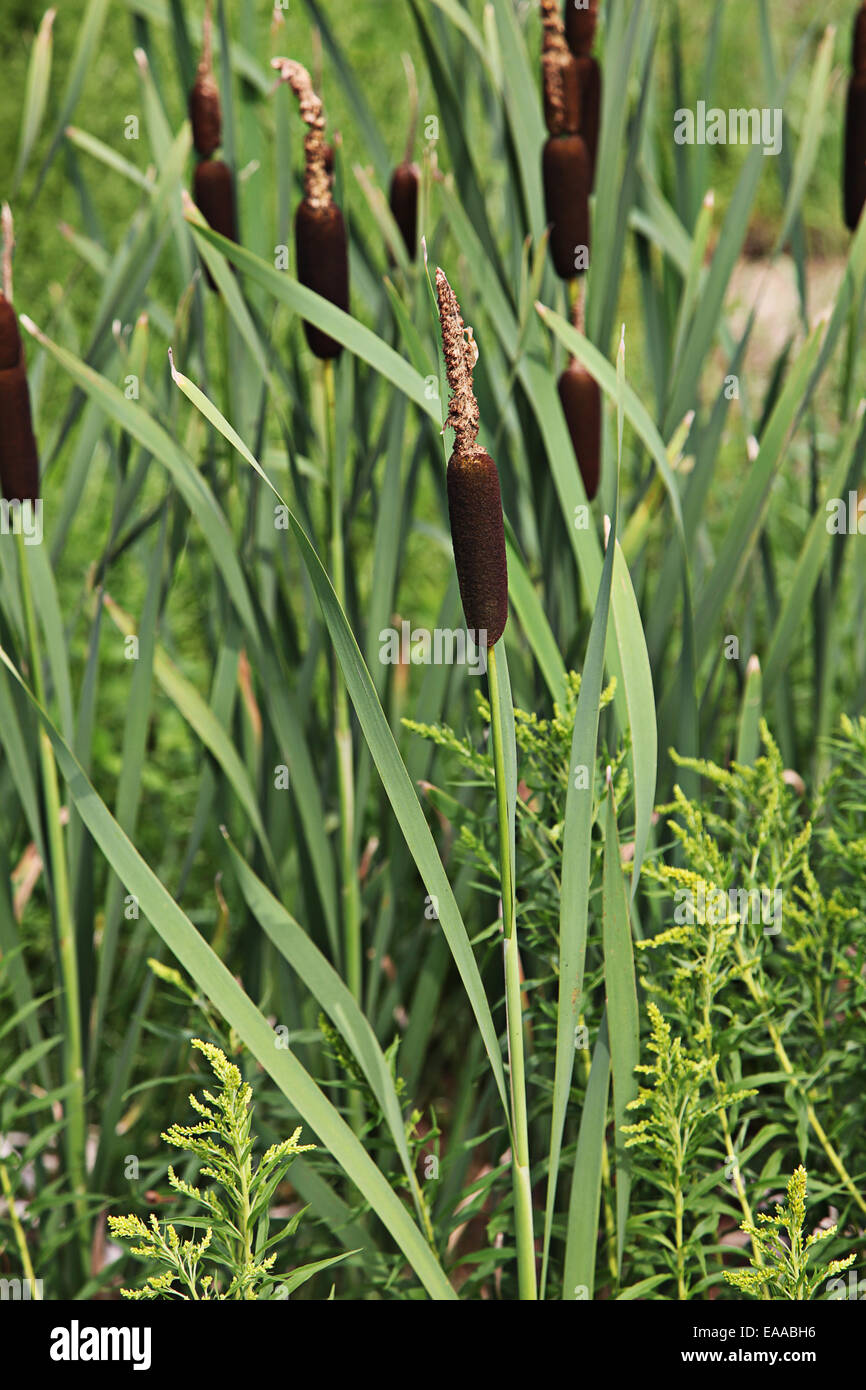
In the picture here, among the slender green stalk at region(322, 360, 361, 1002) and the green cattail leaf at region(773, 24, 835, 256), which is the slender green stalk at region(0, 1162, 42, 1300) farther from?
the green cattail leaf at region(773, 24, 835, 256)

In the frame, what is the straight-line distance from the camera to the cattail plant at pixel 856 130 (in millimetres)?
1169

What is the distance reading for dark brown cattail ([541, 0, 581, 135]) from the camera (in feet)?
3.29

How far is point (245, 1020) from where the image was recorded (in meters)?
0.77

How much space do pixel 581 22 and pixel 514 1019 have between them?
0.92 meters

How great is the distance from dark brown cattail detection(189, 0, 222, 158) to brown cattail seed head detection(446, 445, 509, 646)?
67 centimetres

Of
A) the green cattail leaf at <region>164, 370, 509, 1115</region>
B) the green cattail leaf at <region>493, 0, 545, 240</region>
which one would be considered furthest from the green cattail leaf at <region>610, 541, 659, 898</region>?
the green cattail leaf at <region>493, 0, 545, 240</region>

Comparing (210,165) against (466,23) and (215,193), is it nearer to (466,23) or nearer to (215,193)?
(215,193)

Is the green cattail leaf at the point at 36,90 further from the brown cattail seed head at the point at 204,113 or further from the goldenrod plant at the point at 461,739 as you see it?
the brown cattail seed head at the point at 204,113

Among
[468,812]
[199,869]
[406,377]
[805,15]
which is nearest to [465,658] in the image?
[468,812]

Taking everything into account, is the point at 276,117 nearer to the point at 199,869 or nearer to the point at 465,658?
the point at 465,658

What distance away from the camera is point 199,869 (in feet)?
5.90

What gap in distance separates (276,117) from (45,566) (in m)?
0.55

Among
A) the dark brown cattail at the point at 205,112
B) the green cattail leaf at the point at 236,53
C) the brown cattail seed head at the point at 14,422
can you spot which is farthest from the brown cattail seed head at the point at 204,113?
the brown cattail seed head at the point at 14,422

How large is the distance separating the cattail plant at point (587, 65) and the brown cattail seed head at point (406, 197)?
172 millimetres
